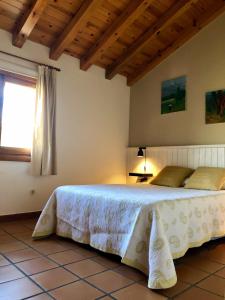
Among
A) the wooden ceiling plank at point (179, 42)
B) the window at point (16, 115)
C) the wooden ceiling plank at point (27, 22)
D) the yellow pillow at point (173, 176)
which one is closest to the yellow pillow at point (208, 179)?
the yellow pillow at point (173, 176)

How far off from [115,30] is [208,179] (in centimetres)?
242

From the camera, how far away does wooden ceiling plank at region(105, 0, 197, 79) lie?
3.51 meters

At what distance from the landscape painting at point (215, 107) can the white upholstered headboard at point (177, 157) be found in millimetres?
414

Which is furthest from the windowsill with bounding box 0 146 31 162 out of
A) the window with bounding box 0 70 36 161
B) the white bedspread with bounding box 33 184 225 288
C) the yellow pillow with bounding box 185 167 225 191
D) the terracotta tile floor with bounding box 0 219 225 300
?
the yellow pillow with bounding box 185 167 225 191

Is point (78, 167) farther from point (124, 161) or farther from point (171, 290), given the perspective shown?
point (171, 290)

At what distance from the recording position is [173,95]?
4363 millimetres

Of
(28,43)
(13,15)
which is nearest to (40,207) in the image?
(28,43)

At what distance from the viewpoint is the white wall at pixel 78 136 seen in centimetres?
365

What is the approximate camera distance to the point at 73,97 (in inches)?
168

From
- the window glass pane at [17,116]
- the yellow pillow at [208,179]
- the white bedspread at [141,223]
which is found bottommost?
the white bedspread at [141,223]

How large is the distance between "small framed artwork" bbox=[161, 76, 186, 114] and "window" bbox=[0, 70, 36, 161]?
2167mm

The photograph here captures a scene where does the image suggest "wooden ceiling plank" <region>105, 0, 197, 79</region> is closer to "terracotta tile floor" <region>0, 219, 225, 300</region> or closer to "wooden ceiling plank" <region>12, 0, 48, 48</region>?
"wooden ceiling plank" <region>12, 0, 48, 48</region>

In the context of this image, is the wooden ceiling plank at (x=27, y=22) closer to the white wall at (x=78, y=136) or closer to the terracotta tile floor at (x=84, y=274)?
the white wall at (x=78, y=136)

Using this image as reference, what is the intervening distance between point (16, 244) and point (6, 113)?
1.84 metres
